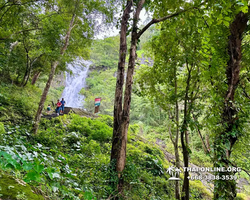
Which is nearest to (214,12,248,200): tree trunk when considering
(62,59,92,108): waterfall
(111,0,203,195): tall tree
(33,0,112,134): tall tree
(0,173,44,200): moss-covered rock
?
(111,0,203,195): tall tree

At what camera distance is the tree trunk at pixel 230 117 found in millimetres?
2857

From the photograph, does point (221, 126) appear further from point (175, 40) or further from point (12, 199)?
point (12, 199)

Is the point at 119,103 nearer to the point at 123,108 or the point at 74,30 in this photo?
the point at 123,108

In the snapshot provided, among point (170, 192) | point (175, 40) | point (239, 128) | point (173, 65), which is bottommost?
point (170, 192)

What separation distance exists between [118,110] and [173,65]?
1.89 meters

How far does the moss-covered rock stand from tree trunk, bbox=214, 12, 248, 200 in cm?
288

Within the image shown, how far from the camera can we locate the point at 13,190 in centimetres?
144

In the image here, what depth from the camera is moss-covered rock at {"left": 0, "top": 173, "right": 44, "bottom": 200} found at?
4.47 feet

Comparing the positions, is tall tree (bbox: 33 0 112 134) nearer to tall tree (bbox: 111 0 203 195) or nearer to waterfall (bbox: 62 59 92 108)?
tall tree (bbox: 111 0 203 195)

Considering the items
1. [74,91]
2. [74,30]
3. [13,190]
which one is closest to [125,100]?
[13,190]

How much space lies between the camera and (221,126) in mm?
3090

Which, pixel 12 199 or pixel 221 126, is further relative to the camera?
pixel 221 126

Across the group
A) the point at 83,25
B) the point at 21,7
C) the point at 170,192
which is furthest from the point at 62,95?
the point at 170,192

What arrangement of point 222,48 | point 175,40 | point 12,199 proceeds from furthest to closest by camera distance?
point 175,40, point 222,48, point 12,199
